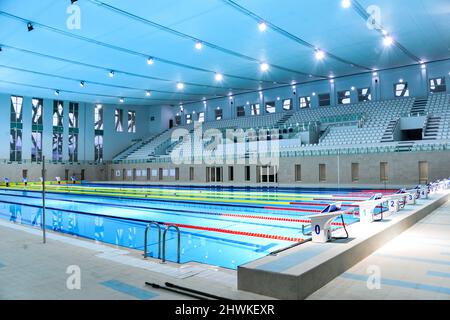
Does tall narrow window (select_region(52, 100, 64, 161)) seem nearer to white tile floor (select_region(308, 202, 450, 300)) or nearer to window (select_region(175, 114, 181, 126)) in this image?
window (select_region(175, 114, 181, 126))

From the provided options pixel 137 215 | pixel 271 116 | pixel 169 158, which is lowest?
pixel 137 215

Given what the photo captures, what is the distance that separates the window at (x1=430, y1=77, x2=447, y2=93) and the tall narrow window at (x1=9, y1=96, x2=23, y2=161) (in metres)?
30.5

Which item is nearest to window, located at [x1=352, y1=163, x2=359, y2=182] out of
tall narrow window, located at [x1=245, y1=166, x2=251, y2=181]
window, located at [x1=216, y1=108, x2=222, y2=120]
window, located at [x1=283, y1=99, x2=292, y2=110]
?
tall narrow window, located at [x1=245, y1=166, x2=251, y2=181]

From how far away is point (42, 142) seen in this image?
29.0 metres

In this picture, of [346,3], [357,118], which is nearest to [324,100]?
[357,118]

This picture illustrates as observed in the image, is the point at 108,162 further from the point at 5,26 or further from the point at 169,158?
the point at 5,26

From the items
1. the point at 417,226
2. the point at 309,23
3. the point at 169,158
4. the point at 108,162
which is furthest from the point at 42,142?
the point at 417,226

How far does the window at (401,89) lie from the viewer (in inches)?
908

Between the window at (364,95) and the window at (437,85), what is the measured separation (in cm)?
379

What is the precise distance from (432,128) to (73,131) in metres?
27.9

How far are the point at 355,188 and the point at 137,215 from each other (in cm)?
1091

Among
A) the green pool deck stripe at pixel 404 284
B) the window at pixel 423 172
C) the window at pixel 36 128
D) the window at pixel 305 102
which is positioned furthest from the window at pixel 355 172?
the window at pixel 36 128

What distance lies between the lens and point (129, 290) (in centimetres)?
319

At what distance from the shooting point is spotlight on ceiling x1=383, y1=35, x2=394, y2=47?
1560cm
